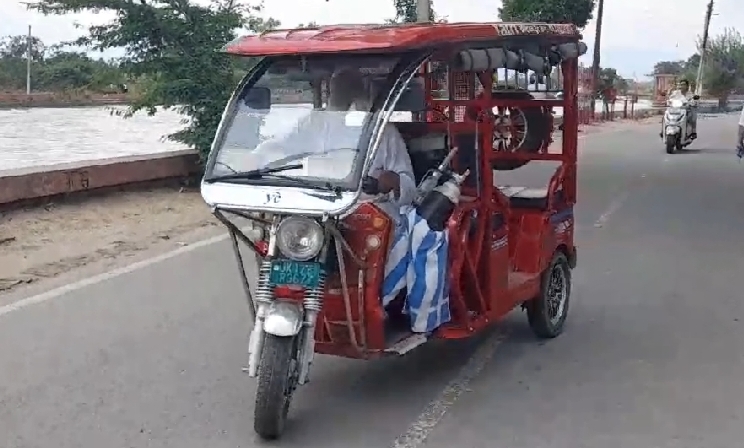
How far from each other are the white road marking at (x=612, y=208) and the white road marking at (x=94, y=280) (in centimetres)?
445

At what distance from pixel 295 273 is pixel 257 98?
3.37 feet

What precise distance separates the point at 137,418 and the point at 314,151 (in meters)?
1.58

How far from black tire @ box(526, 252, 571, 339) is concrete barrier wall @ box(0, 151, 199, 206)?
541 centimetres

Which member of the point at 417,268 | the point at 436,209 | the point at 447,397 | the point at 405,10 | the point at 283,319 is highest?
the point at 405,10

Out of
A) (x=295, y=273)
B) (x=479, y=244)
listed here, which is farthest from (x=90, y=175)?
(x=295, y=273)

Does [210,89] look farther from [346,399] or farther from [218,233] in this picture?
[346,399]

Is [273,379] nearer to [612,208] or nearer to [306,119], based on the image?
[306,119]

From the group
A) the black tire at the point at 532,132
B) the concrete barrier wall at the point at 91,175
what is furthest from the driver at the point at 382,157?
the concrete barrier wall at the point at 91,175

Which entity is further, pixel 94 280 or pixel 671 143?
pixel 671 143

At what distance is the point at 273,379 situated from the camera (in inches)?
178

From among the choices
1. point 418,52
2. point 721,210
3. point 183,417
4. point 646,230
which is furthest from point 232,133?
point 721,210

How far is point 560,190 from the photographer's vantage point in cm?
691

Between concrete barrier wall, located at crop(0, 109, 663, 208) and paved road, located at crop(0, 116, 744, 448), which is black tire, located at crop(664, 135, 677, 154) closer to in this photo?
concrete barrier wall, located at crop(0, 109, 663, 208)

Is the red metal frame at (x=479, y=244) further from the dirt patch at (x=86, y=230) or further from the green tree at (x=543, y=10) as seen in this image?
the green tree at (x=543, y=10)
